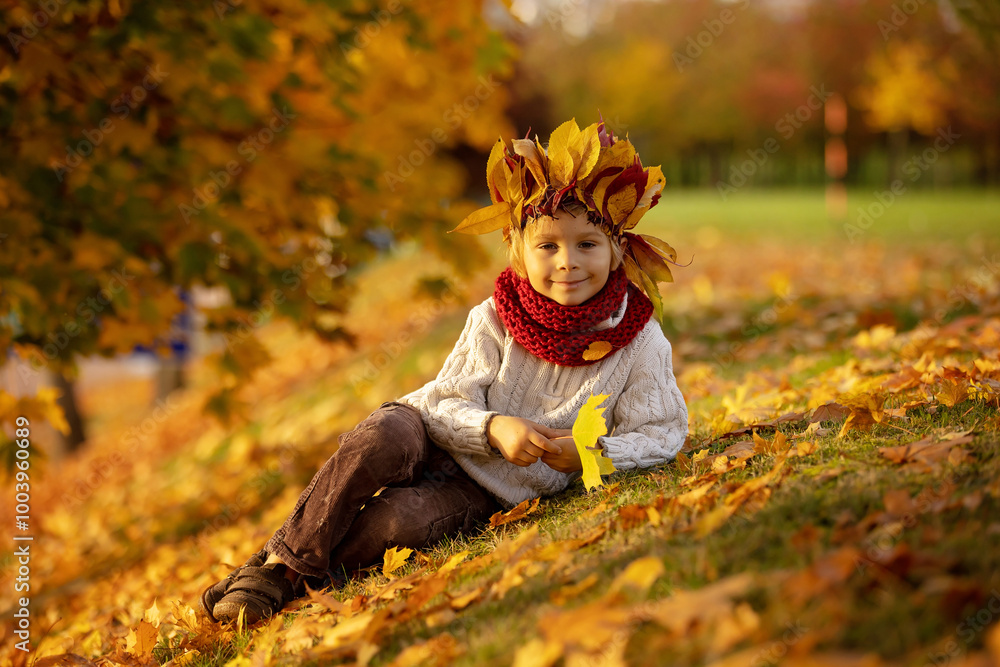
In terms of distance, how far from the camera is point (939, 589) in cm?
154

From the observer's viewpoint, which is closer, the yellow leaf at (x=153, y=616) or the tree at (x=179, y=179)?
the yellow leaf at (x=153, y=616)

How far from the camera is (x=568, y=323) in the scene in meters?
2.59

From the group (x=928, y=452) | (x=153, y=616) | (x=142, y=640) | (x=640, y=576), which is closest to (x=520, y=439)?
(x=640, y=576)

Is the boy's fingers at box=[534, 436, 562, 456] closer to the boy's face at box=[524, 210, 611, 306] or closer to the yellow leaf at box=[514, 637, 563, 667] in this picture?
the boy's face at box=[524, 210, 611, 306]

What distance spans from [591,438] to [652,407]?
0.39 metres

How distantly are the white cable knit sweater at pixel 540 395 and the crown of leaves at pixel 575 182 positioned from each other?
226 mm

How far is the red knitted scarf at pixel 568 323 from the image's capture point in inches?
102

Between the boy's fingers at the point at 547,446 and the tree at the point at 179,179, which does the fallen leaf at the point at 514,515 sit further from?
the tree at the point at 179,179

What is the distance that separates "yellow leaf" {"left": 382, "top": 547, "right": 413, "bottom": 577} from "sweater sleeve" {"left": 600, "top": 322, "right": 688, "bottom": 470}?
78 centimetres

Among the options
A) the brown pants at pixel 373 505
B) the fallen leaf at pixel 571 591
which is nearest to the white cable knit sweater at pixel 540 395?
the brown pants at pixel 373 505

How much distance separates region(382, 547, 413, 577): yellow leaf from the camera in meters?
2.54

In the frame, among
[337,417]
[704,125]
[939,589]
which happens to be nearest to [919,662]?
[939,589]

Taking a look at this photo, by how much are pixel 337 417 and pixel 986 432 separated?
519cm

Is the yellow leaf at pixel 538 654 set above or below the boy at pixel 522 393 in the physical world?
below
